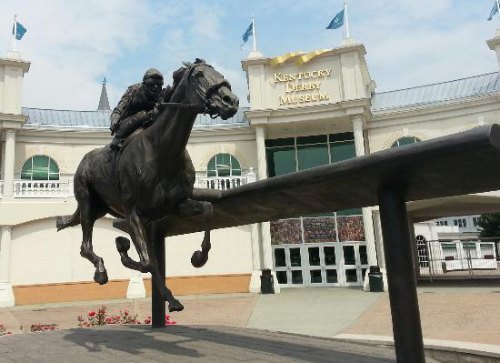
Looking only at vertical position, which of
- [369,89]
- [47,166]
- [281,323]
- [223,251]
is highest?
[369,89]

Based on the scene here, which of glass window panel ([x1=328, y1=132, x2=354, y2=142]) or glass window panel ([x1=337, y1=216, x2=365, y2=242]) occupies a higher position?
glass window panel ([x1=328, y1=132, x2=354, y2=142])

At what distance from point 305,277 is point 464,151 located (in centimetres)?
1972

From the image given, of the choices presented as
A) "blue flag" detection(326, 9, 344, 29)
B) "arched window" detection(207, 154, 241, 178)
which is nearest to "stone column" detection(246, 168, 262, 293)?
"arched window" detection(207, 154, 241, 178)

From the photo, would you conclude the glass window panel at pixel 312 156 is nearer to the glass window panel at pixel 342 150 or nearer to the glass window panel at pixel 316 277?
the glass window panel at pixel 342 150

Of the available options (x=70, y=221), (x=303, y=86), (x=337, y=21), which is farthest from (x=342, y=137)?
(x=70, y=221)

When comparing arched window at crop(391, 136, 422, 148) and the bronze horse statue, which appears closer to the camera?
the bronze horse statue

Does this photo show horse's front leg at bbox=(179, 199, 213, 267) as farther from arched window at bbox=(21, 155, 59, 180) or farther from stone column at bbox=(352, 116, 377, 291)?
arched window at bbox=(21, 155, 59, 180)

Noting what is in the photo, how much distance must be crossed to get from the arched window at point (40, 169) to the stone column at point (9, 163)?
1.19 m

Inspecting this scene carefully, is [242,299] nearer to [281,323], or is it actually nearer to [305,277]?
[305,277]

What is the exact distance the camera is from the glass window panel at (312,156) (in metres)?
23.0

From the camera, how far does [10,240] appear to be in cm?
1919

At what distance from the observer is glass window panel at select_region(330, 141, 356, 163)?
2273 cm

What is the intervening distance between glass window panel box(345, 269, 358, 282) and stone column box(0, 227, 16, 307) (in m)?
15.0

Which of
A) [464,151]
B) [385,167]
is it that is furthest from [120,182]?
[464,151]
